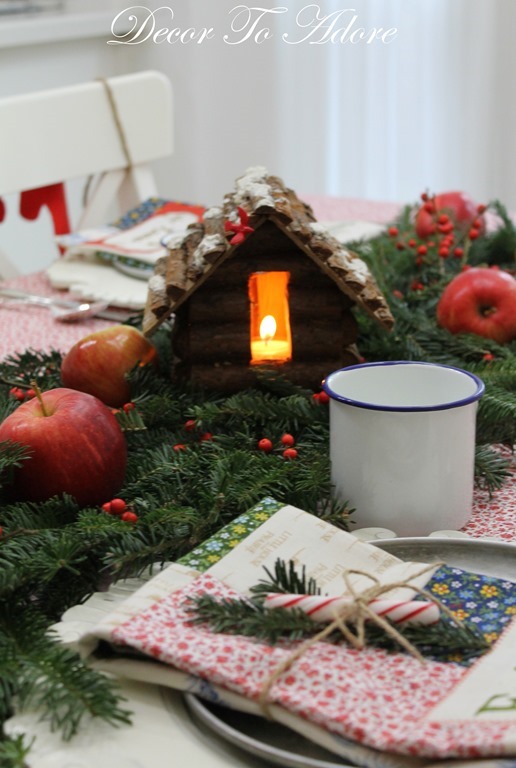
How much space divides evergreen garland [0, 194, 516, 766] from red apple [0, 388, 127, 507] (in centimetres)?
1

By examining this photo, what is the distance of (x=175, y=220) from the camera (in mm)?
1418

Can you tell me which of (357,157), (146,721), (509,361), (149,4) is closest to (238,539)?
(146,721)

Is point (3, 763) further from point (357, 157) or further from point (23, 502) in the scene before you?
point (357, 157)

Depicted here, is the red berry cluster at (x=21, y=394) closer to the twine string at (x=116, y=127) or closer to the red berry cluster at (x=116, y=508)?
the red berry cluster at (x=116, y=508)

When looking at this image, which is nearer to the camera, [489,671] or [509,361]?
[489,671]

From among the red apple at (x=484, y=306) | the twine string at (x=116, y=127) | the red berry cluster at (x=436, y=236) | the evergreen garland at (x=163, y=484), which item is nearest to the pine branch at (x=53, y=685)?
the evergreen garland at (x=163, y=484)

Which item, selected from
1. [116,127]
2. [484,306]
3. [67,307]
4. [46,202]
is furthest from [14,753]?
[116,127]

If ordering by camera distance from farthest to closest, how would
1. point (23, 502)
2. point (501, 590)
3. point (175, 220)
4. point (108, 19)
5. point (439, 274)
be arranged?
point (108, 19)
point (175, 220)
point (439, 274)
point (23, 502)
point (501, 590)

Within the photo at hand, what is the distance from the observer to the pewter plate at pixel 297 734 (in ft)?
1.45

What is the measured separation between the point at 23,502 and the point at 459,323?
0.49 m

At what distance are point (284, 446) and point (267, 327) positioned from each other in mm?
161

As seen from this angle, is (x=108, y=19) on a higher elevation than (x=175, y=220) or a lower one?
higher

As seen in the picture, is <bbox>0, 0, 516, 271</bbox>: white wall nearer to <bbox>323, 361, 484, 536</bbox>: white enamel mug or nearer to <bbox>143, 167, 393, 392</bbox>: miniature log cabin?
<bbox>143, 167, 393, 392</bbox>: miniature log cabin

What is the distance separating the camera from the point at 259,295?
0.89 metres
